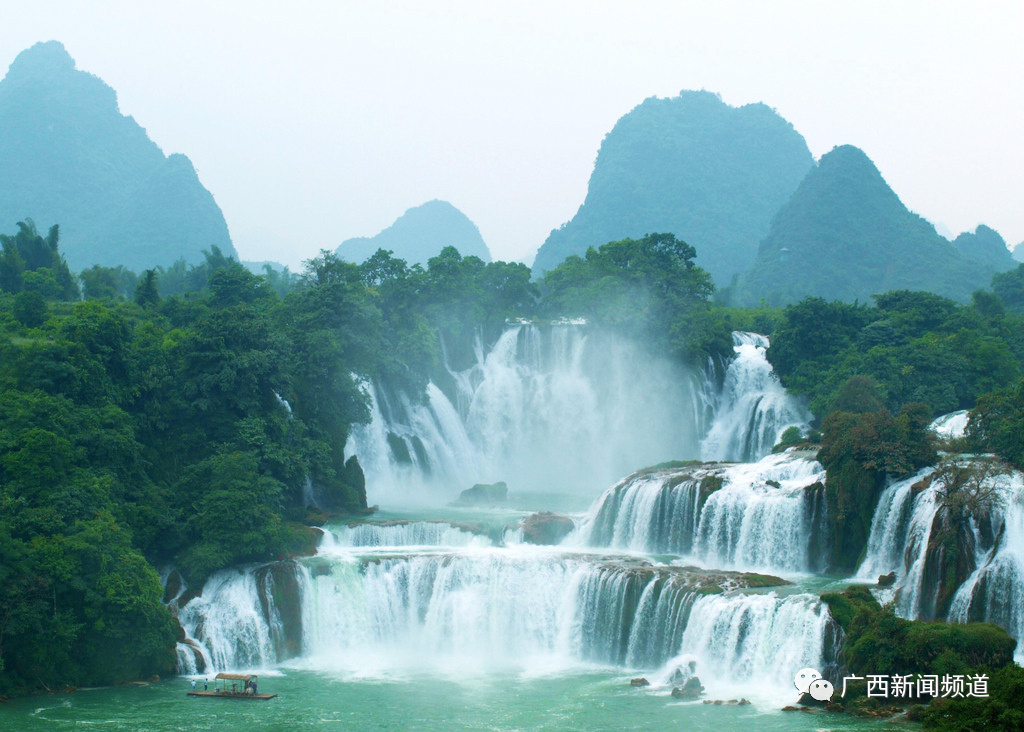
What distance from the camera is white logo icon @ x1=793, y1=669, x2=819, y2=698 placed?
821 inches

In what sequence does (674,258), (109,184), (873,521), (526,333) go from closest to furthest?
(873,521) → (526,333) → (674,258) → (109,184)

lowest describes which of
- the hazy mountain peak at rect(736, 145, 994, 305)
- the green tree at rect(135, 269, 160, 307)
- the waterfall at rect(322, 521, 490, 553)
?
the waterfall at rect(322, 521, 490, 553)

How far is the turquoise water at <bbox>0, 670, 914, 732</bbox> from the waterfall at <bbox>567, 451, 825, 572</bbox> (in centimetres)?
579

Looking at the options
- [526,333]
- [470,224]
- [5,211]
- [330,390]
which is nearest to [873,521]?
[330,390]

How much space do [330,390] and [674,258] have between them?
23658mm

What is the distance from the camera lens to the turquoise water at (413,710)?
1991 centimetres

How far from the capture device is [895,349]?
39000 millimetres

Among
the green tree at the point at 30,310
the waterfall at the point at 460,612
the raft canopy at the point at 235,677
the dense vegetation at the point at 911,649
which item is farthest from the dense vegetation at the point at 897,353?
the green tree at the point at 30,310

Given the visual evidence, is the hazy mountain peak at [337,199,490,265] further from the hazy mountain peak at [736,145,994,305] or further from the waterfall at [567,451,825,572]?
the waterfall at [567,451,825,572]

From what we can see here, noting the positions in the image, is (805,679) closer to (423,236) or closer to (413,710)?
(413,710)

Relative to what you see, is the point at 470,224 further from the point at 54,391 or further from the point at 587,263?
the point at 54,391

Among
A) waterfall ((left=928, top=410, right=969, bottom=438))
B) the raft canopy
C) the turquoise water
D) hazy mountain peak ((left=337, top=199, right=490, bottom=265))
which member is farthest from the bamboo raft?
hazy mountain peak ((left=337, top=199, right=490, bottom=265))

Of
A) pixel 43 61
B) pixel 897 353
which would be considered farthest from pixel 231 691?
pixel 43 61

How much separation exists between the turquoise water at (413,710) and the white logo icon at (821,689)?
1.77 ft
